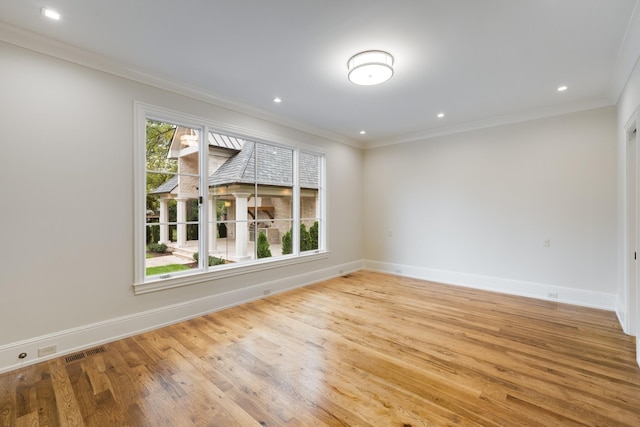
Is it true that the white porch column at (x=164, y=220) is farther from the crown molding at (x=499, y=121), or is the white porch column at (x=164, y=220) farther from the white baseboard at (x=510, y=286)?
the crown molding at (x=499, y=121)

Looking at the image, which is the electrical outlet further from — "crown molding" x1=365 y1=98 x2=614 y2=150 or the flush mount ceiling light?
"crown molding" x1=365 y1=98 x2=614 y2=150

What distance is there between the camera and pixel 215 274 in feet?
12.4

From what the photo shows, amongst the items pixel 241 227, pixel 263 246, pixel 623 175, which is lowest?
pixel 263 246

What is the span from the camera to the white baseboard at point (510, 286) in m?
3.85

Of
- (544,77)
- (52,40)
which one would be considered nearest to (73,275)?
(52,40)

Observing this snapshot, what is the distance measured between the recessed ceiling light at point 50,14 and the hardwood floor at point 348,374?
2873mm

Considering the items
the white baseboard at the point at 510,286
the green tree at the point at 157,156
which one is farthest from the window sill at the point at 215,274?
the white baseboard at the point at 510,286

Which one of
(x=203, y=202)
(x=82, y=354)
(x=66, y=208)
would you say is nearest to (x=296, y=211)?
(x=203, y=202)

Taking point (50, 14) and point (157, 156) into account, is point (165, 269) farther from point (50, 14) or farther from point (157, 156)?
point (50, 14)

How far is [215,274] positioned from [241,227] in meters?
0.80

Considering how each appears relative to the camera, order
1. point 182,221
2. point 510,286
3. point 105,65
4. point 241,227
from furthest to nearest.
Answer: point 510,286, point 241,227, point 182,221, point 105,65

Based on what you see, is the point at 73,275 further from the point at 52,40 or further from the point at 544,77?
the point at 544,77

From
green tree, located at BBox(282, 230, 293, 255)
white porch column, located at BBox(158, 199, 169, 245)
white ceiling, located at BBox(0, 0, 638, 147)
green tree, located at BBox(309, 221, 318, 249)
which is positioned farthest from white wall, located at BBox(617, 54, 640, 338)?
white porch column, located at BBox(158, 199, 169, 245)

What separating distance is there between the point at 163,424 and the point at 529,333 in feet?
11.6
